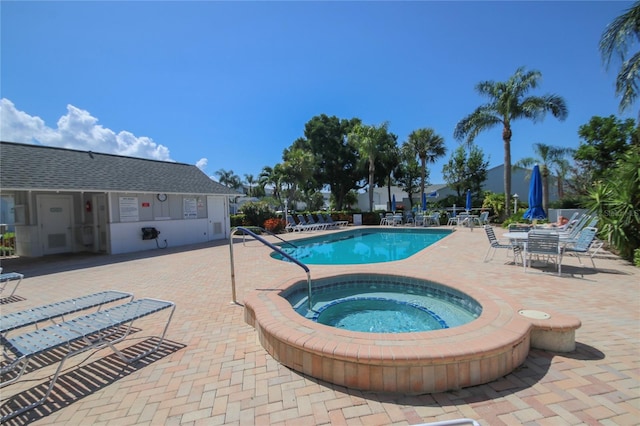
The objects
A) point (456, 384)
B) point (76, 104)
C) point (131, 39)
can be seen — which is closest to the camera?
point (456, 384)

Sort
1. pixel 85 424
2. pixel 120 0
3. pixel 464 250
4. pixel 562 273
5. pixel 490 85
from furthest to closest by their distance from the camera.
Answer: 1. pixel 490 85
2. pixel 464 250
3. pixel 120 0
4. pixel 562 273
5. pixel 85 424

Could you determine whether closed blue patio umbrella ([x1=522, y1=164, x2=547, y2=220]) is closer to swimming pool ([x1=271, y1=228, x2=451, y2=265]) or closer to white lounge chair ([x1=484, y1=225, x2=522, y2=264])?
swimming pool ([x1=271, y1=228, x2=451, y2=265])

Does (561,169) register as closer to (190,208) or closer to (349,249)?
(349,249)

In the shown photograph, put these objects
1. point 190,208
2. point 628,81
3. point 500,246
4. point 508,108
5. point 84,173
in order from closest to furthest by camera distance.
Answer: point 500,246
point 628,81
point 84,173
point 190,208
point 508,108

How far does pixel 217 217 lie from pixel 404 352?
15.6 meters

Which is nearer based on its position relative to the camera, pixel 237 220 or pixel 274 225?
pixel 274 225

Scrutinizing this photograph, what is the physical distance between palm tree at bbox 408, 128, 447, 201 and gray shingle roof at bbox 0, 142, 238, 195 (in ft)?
65.6

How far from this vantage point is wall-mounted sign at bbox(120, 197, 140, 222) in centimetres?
1192

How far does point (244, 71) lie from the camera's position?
11750 millimetres

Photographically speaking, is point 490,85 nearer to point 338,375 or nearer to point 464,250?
point 464,250

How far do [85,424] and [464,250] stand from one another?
10.4m

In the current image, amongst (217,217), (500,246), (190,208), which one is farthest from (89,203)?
(500,246)

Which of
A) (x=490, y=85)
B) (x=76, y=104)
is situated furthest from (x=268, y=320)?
(x=490, y=85)

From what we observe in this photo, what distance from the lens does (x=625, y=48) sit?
433 inches
